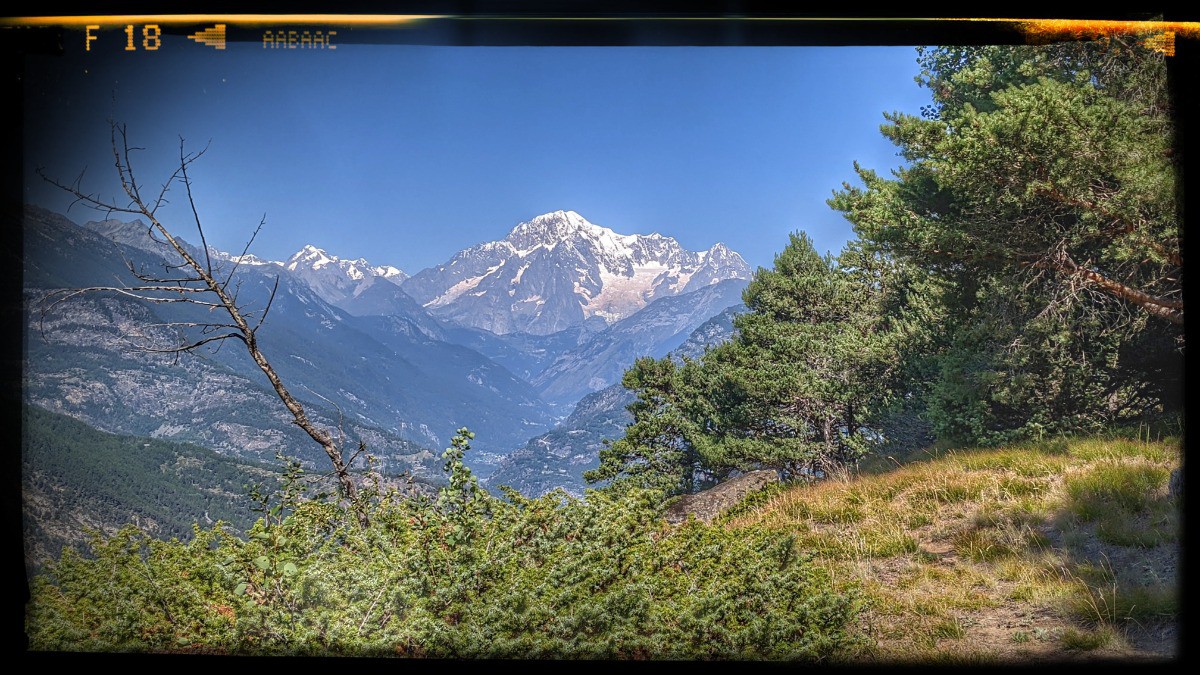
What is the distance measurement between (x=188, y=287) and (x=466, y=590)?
239 cm

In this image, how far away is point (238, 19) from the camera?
287cm

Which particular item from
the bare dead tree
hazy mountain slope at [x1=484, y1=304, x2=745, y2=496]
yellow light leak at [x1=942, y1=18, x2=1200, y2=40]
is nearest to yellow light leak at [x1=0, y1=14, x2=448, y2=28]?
the bare dead tree

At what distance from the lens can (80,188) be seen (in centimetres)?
305

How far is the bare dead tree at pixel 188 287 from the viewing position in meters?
3.10

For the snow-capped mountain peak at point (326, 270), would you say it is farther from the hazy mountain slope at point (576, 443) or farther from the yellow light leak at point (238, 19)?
the hazy mountain slope at point (576, 443)

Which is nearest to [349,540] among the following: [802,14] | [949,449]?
[802,14]

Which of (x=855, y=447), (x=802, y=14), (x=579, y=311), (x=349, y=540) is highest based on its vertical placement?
(x=802, y=14)

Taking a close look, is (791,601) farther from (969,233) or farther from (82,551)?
(82,551)

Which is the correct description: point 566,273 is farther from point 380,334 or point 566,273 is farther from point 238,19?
point 238,19

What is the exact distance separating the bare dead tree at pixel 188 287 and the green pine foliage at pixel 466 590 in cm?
75

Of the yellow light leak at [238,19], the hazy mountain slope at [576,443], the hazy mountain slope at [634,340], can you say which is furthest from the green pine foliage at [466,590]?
the yellow light leak at [238,19]

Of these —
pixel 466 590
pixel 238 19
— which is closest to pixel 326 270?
pixel 238 19

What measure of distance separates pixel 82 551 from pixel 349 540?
1.30 meters

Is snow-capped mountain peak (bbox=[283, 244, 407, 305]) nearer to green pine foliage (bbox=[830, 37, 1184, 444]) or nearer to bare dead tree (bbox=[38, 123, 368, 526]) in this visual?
bare dead tree (bbox=[38, 123, 368, 526])
